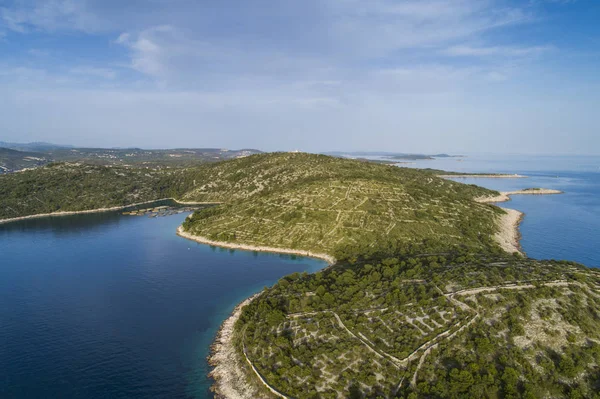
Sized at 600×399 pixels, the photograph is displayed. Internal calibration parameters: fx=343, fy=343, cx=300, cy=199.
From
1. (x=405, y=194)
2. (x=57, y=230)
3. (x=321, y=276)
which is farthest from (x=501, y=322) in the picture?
(x=57, y=230)

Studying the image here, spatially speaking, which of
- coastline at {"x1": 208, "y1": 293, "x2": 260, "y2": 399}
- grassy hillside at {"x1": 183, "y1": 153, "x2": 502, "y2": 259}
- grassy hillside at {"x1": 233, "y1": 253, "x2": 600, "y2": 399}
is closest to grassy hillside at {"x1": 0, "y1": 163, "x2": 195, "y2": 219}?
grassy hillside at {"x1": 183, "y1": 153, "x2": 502, "y2": 259}

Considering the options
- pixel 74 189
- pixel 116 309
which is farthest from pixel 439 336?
pixel 74 189

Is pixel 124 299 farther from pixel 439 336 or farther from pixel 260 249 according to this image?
pixel 439 336

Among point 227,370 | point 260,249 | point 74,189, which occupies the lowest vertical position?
point 227,370

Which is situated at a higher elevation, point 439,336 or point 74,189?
point 74,189

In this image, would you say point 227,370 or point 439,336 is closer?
point 439,336

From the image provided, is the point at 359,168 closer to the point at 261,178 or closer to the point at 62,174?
the point at 261,178

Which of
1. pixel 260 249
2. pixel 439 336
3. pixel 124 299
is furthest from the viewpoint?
pixel 260 249
